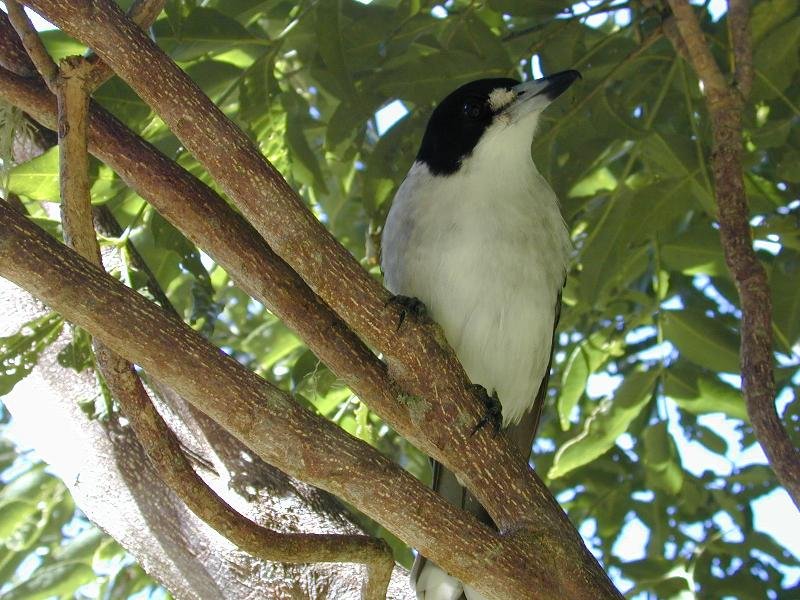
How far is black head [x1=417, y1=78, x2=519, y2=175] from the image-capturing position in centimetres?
329

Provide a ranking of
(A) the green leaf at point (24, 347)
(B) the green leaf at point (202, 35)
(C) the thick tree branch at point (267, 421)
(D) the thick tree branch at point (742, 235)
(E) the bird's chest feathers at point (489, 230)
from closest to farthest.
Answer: (C) the thick tree branch at point (267, 421)
(D) the thick tree branch at point (742, 235)
(A) the green leaf at point (24, 347)
(B) the green leaf at point (202, 35)
(E) the bird's chest feathers at point (489, 230)

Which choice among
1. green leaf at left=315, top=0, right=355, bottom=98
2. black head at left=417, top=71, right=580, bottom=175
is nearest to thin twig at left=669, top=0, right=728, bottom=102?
black head at left=417, top=71, right=580, bottom=175

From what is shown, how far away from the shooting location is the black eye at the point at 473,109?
3334mm

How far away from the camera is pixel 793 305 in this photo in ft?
9.96

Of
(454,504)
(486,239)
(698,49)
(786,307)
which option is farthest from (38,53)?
(786,307)

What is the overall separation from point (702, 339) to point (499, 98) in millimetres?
929

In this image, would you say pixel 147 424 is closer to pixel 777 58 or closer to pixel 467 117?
pixel 467 117

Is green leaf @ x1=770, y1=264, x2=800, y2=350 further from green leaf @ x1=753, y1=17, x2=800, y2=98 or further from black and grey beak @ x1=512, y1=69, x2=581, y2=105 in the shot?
black and grey beak @ x1=512, y1=69, x2=581, y2=105

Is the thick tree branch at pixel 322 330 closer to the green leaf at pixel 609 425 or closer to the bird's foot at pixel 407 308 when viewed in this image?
→ the bird's foot at pixel 407 308

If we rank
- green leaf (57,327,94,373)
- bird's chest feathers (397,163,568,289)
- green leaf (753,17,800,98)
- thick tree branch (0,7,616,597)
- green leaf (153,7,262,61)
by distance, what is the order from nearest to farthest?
thick tree branch (0,7,616,597)
green leaf (57,327,94,373)
green leaf (153,7,262,61)
green leaf (753,17,800,98)
bird's chest feathers (397,163,568,289)

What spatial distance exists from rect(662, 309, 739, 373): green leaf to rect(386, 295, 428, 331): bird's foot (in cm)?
94

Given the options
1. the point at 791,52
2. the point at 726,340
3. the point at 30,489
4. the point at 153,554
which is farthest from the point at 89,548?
the point at 791,52

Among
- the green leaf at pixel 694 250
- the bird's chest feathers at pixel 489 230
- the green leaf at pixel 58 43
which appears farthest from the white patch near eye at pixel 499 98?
the green leaf at pixel 58 43

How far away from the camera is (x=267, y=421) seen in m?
2.08
